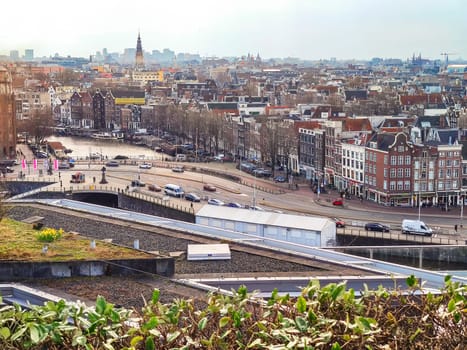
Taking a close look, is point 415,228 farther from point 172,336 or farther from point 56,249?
point 172,336

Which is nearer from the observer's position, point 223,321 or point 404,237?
point 223,321

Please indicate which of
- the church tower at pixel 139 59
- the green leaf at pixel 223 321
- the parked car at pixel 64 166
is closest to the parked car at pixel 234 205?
the parked car at pixel 64 166

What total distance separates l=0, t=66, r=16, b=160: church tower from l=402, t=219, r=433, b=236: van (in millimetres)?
31407

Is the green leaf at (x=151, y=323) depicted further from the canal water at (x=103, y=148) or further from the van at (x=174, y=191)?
the canal water at (x=103, y=148)

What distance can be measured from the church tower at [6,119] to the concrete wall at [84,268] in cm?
3943

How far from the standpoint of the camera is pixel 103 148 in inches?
2638

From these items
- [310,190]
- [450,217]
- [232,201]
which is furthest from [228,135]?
[450,217]

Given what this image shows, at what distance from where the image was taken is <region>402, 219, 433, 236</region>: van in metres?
30.4

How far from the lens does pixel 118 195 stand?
38938 millimetres

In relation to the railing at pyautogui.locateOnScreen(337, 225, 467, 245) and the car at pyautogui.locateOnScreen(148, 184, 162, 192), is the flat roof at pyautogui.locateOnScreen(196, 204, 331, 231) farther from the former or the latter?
the car at pyautogui.locateOnScreen(148, 184, 162, 192)

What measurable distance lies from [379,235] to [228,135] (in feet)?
96.3

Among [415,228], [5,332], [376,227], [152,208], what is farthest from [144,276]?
[152,208]

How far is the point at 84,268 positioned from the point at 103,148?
51.3m

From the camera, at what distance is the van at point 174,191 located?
126 ft
